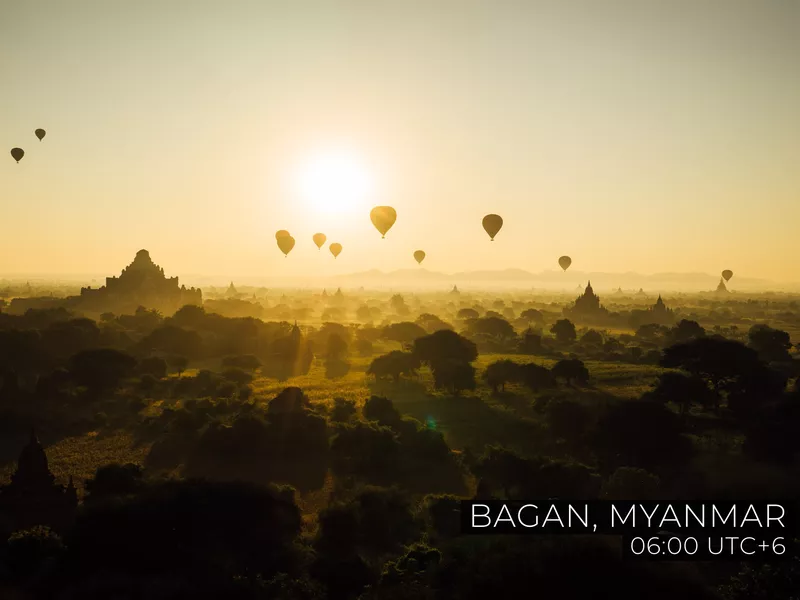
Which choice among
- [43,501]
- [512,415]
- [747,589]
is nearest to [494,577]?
[747,589]

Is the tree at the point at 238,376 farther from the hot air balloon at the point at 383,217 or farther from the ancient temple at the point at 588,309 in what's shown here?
the ancient temple at the point at 588,309

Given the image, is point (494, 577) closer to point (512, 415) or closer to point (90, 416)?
point (512, 415)

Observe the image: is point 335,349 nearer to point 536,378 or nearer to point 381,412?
point 536,378

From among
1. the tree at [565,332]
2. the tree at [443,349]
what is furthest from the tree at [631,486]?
the tree at [565,332]

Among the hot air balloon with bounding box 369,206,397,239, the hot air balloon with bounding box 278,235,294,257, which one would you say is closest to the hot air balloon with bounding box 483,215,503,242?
the hot air balloon with bounding box 369,206,397,239

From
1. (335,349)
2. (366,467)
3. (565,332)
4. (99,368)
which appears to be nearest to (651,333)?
(565,332)

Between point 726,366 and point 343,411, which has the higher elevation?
point 726,366

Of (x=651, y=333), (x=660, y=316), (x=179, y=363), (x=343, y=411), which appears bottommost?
(x=343, y=411)

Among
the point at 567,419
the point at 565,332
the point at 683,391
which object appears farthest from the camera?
the point at 565,332
